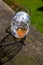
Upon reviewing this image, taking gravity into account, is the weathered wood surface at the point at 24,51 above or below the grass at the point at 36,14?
above

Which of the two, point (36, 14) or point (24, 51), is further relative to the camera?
point (36, 14)

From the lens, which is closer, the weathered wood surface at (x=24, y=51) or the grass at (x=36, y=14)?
the weathered wood surface at (x=24, y=51)

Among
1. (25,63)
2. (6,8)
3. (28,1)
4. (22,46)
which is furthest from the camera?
(28,1)

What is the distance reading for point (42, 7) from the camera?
8.00 m

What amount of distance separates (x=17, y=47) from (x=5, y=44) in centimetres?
10

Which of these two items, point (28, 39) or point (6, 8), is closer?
point (28, 39)

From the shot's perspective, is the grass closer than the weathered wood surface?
No

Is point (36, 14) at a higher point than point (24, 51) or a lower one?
lower

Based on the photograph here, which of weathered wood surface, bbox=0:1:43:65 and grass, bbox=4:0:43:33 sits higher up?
weathered wood surface, bbox=0:1:43:65

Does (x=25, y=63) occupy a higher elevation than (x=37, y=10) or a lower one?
higher

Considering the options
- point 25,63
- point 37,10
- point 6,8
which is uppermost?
point 6,8

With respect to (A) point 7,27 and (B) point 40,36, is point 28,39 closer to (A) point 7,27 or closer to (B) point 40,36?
(B) point 40,36

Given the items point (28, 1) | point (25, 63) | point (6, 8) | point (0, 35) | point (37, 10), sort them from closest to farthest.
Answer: point (25, 63)
point (0, 35)
point (6, 8)
point (37, 10)
point (28, 1)

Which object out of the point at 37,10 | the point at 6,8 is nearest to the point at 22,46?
the point at 6,8
